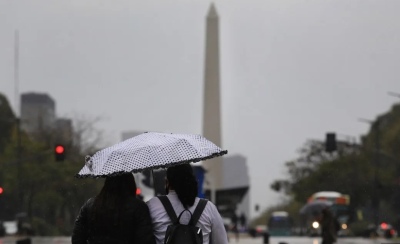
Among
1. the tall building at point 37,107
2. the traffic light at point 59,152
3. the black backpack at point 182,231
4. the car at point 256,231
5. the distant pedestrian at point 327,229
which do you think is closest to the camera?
the black backpack at point 182,231

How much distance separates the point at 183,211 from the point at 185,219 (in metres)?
0.05

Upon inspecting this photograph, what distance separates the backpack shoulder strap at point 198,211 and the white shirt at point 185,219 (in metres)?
0.02

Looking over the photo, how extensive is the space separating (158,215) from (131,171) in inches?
13.3

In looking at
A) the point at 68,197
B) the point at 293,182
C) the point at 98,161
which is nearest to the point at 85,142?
the point at 68,197

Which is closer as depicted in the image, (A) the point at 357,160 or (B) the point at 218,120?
(B) the point at 218,120

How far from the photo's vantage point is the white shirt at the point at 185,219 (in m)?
8.87

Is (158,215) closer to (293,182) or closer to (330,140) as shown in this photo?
(330,140)

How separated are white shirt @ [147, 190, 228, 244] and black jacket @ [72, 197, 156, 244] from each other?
0.27 ft

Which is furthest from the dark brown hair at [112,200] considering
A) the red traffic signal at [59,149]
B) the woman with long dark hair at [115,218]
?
the red traffic signal at [59,149]

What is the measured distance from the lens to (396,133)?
364ft

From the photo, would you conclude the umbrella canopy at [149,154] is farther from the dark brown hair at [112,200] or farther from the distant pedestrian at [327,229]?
the distant pedestrian at [327,229]

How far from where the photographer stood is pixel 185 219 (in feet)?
29.1

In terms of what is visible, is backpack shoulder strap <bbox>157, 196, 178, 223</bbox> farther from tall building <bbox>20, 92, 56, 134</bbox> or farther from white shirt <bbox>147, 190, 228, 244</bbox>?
tall building <bbox>20, 92, 56, 134</bbox>

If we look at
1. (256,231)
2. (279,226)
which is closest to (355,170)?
(279,226)
